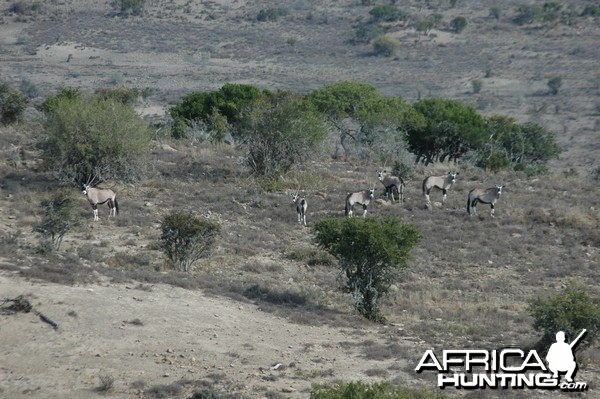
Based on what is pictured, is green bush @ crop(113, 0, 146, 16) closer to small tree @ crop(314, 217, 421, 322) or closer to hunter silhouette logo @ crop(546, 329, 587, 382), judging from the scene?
small tree @ crop(314, 217, 421, 322)

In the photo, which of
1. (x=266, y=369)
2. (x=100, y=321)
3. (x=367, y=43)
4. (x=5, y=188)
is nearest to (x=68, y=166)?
(x=5, y=188)

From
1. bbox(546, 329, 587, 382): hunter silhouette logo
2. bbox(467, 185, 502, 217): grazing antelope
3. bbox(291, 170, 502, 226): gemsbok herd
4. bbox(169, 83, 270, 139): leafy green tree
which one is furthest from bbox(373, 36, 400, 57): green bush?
bbox(546, 329, 587, 382): hunter silhouette logo

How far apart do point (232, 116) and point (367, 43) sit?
5439 cm

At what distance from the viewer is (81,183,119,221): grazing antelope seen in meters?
28.4

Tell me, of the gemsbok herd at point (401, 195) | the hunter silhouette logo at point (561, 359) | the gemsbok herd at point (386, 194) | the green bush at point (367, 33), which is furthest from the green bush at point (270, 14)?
the hunter silhouette logo at point (561, 359)

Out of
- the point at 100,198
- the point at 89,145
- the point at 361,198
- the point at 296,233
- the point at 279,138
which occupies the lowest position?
the point at 296,233

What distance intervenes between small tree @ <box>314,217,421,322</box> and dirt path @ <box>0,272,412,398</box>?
6.37 feet

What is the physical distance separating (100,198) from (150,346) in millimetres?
13058

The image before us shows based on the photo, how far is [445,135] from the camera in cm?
4597

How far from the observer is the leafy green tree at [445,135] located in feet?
150

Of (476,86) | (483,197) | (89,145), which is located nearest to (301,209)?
(483,197)

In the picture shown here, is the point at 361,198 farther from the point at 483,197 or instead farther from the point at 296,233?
the point at 483,197

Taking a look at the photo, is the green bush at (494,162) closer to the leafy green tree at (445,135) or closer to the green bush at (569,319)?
the leafy green tree at (445,135)

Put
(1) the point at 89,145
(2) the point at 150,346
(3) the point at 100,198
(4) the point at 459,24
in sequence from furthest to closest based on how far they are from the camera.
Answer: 1. (4) the point at 459,24
2. (1) the point at 89,145
3. (3) the point at 100,198
4. (2) the point at 150,346
